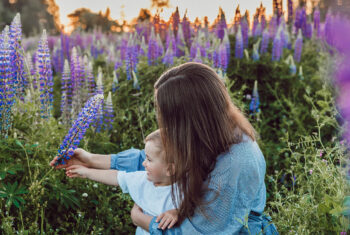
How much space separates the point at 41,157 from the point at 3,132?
281 mm

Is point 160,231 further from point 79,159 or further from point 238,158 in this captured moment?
point 79,159

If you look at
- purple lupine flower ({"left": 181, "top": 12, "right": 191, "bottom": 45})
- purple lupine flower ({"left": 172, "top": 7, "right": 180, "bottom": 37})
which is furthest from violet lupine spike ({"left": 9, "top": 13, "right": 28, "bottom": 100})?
purple lupine flower ({"left": 181, "top": 12, "right": 191, "bottom": 45})

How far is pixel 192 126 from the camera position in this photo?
1805 millimetres

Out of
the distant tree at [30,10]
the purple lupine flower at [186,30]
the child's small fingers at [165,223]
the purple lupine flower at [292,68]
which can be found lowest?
the child's small fingers at [165,223]

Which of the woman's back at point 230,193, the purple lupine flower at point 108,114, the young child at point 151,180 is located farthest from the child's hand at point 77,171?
the purple lupine flower at point 108,114

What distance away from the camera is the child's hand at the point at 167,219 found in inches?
74.0

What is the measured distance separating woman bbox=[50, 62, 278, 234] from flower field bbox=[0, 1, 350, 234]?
38cm

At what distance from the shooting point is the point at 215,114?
1832mm

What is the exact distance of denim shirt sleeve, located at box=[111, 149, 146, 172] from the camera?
2430 millimetres

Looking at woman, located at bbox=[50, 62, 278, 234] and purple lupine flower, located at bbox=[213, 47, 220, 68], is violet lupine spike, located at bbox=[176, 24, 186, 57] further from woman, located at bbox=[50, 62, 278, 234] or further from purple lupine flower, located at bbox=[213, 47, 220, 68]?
woman, located at bbox=[50, 62, 278, 234]

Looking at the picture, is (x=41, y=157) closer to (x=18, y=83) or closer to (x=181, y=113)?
(x=18, y=83)

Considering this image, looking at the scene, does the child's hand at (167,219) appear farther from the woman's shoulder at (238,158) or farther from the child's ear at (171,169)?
the woman's shoulder at (238,158)

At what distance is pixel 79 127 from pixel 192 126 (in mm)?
676

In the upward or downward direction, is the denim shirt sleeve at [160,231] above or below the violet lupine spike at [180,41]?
below
